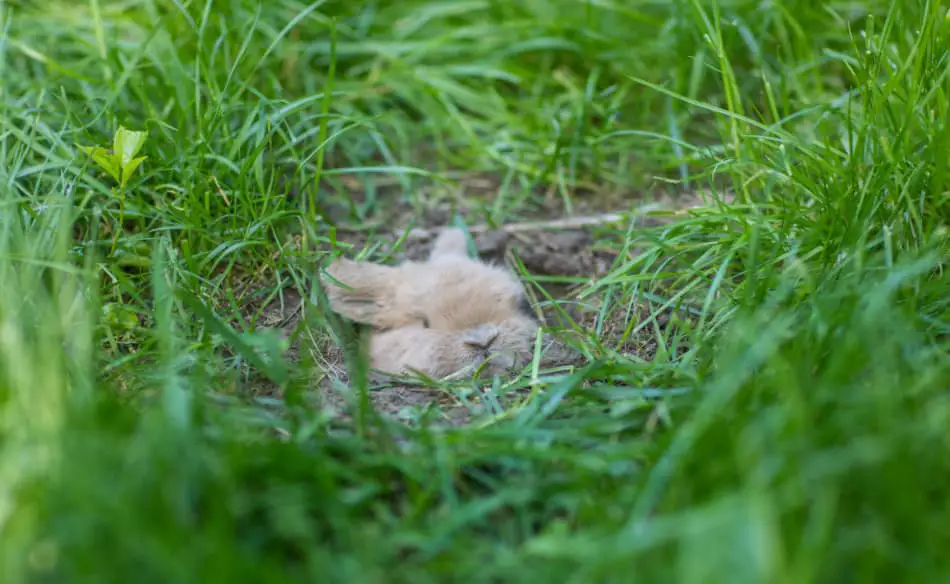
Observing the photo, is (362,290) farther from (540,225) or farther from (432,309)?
(540,225)

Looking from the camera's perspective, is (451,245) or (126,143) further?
(451,245)

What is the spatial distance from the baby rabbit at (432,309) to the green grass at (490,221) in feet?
0.56

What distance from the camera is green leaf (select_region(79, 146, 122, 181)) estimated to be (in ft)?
10.7

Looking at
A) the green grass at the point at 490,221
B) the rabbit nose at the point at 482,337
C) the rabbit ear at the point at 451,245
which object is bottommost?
the rabbit nose at the point at 482,337

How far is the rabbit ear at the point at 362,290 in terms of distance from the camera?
357 centimetres

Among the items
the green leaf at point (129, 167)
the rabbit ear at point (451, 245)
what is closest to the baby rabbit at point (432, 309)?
the rabbit ear at point (451, 245)

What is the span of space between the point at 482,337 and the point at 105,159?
1424 mm

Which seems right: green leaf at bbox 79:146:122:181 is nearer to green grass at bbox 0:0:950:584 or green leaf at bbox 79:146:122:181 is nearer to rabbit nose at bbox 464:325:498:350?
green grass at bbox 0:0:950:584

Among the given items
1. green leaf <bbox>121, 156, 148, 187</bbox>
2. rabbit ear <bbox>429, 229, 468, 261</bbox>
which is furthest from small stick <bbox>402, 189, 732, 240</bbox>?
green leaf <bbox>121, 156, 148, 187</bbox>

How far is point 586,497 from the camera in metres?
2.25

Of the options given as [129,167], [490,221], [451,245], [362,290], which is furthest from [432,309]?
[129,167]

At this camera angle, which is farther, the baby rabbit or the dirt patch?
the baby rabbit

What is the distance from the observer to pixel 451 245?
389 centimetres

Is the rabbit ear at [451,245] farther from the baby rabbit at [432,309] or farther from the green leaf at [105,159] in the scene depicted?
the green leaf at [105,159]
